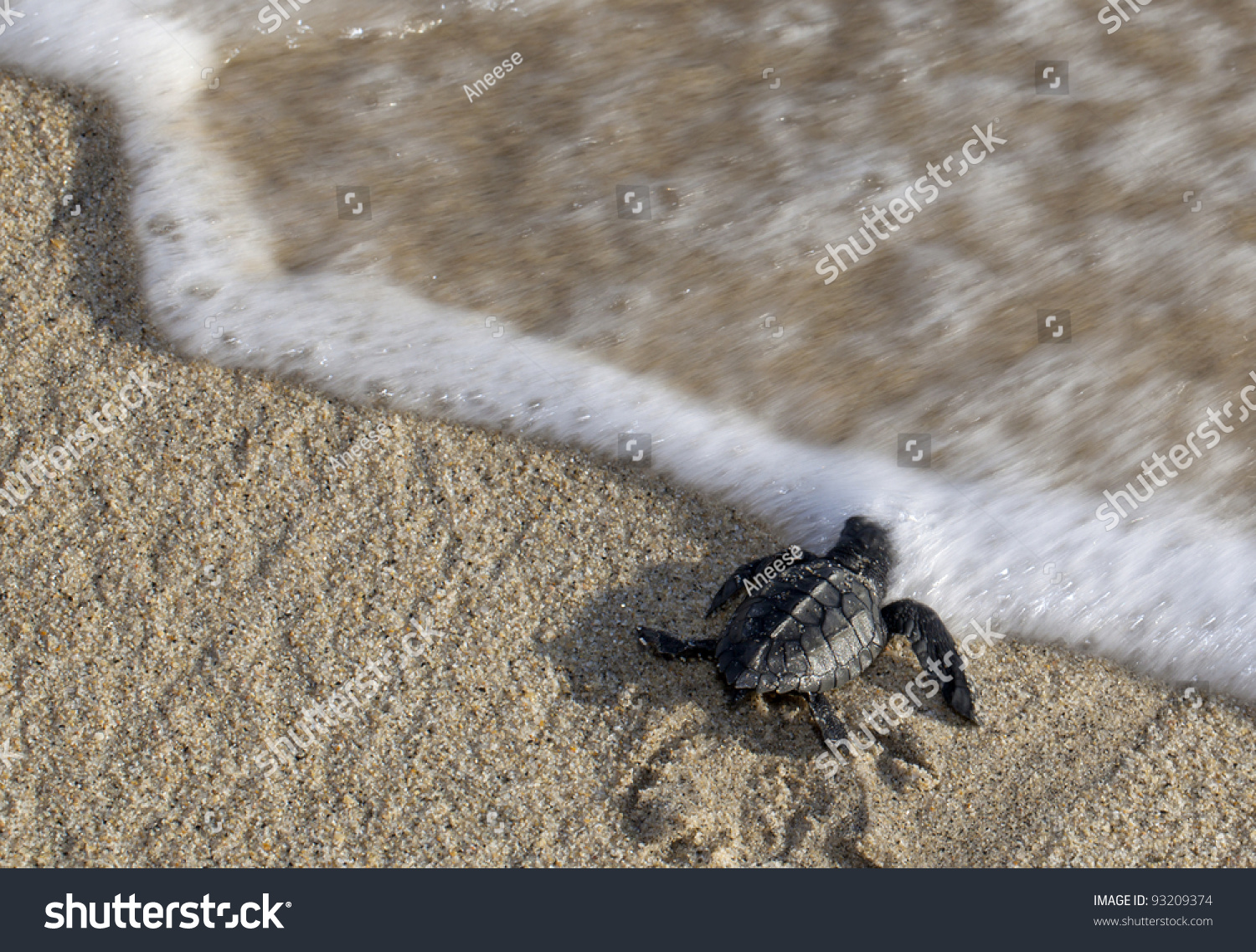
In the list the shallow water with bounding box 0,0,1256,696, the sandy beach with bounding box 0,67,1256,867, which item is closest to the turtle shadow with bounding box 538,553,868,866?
the sandy beach with bounding box 0,67,1256,867

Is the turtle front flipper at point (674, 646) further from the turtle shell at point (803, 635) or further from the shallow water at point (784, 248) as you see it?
the shallow water at point (784, 248)

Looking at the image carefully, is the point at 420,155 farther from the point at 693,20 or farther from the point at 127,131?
the point at 693,20

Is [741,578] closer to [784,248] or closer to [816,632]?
[816,632]

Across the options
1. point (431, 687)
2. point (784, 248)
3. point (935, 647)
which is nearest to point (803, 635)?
point (935, 647)

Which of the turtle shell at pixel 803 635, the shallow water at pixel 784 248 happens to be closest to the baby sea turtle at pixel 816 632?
the turtle shell at pixel 803 635

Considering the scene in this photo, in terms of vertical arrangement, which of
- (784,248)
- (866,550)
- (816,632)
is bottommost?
(866,550)
